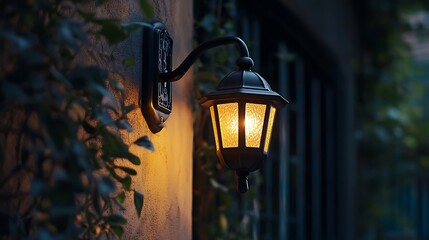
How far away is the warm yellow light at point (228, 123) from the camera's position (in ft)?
10.5

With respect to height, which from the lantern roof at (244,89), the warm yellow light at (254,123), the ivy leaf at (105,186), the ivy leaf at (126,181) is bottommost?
the ivy leaf at (105,186)

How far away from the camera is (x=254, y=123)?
3.19m

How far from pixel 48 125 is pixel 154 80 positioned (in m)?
1.38

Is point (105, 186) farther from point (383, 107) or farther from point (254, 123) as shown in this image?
point (383, 107)

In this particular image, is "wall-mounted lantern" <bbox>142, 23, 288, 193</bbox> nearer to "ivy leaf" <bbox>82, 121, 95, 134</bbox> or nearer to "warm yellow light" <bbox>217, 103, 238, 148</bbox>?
"warm yellow light" <bbox>217, 103, 238, 148</bbox>

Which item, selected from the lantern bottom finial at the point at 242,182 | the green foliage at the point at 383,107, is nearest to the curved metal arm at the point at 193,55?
the lantern bottom finial at the point at 242,182

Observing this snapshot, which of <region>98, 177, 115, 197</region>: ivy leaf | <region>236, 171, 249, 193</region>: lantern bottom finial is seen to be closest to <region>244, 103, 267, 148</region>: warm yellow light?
<region>236, 171, 249, 193</region>: lantern bottom finial

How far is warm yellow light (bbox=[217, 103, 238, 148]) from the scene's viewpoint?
319 centimetres

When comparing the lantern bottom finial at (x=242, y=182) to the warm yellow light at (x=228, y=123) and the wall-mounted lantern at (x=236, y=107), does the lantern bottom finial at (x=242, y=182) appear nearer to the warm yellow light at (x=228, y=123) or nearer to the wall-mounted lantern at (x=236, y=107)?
the wall-mounted lantern at (x=236, y=107)

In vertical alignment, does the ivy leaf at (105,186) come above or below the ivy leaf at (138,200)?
above

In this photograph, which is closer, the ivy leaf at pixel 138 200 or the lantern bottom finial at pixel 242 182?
the ivy leaf at pixel 138 200

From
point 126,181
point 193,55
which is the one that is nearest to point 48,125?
point 126,181

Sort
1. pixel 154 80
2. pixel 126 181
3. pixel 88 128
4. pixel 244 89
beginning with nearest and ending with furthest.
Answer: pixel 88 128, pixel 126 181, pixel 244 89, pixel 154 80

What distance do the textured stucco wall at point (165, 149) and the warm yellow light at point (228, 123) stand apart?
12.0 inches
